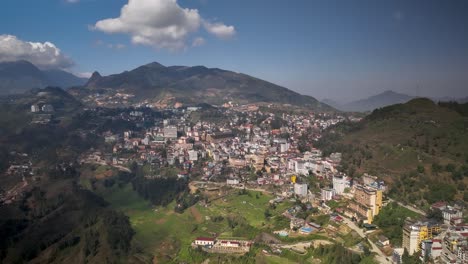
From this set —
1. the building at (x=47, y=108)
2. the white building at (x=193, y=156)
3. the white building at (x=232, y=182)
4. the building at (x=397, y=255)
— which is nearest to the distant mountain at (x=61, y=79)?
the building at (x=47, y=108)

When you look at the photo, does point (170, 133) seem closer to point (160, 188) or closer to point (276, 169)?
point (160, 188)

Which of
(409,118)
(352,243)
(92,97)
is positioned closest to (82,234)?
(352,243)

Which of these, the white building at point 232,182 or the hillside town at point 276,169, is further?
the white building at point 232,182

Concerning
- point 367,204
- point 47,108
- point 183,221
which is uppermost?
point 47,108

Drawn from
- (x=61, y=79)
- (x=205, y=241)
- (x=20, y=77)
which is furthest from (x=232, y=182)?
(x=61, y=79)

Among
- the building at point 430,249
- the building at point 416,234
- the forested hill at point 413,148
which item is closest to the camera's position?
the building at point 430,249

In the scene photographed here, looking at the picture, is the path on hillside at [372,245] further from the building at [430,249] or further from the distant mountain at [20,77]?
the distant mountain at [20,77]
